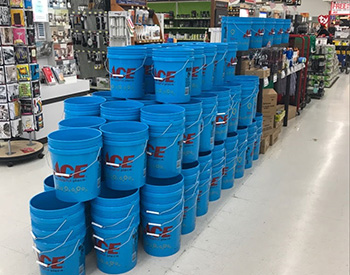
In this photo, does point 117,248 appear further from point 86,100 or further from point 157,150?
point 86,100

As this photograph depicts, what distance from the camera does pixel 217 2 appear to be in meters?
11.1

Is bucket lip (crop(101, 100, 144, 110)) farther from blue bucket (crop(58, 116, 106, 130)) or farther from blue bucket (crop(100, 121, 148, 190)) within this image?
blue bucket (crop(100, 121, 148, 190))

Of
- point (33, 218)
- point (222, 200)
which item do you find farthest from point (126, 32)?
point (33, 218)

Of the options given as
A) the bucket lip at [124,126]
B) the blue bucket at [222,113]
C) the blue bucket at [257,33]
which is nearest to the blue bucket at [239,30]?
the blue bucket at [257,33]

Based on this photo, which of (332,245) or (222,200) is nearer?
(332,245)

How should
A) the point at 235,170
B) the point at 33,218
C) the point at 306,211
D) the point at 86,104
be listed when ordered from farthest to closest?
the point at 235,170 < the point at 306,211 < the point at 86,104 < the point at 33,218

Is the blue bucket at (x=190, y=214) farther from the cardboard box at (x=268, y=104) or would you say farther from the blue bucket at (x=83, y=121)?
the cardboard box at (x=268, y=104)

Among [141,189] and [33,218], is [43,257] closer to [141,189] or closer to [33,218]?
[33,218]

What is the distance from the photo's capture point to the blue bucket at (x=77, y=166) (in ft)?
6.70

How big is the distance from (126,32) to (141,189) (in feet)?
17.7

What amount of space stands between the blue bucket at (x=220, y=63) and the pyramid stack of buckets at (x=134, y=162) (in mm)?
15

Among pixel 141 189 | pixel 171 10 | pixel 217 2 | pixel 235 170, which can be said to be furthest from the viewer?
pixel 171 10

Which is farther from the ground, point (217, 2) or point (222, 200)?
point (217, 2)

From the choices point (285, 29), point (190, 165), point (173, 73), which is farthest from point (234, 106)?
point (285, 29)
